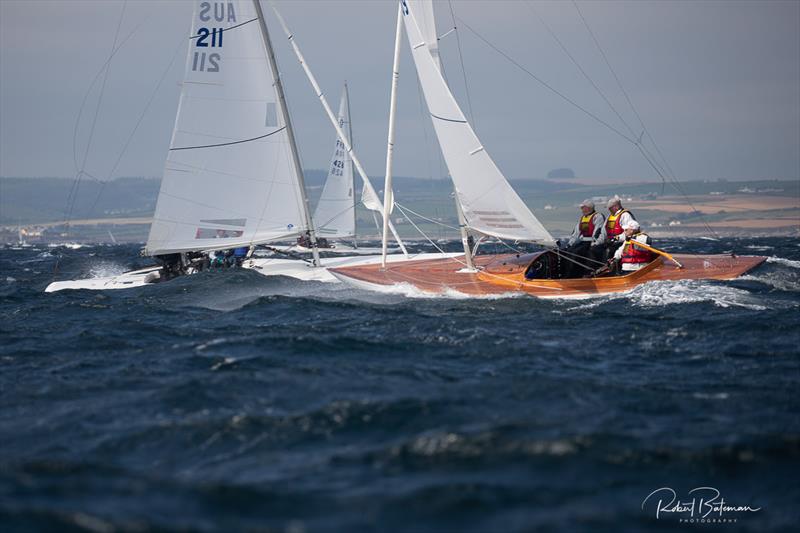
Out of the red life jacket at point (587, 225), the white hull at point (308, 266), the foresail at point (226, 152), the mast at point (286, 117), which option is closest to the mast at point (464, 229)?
the red life jacket at point (587, 225)

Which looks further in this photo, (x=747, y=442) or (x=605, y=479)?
(x=747, y=442)

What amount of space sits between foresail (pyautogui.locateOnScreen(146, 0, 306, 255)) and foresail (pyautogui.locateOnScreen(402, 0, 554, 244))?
4.05 meters

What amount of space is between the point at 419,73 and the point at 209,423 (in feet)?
31.3

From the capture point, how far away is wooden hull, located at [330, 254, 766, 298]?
14.0m

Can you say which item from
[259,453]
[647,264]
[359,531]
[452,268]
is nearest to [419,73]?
[452,268]

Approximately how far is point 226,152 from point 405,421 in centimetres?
1179

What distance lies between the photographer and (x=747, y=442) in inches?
241

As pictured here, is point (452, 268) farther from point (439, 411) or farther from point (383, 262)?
point (439, 411)

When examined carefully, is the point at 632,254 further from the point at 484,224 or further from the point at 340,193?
the point at 340,193

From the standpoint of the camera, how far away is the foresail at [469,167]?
48.1ft

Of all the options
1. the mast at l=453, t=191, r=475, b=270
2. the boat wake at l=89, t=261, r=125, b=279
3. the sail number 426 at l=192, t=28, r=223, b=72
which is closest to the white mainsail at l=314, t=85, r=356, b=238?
the boat wake at l=89, t=261, r=125, b=279

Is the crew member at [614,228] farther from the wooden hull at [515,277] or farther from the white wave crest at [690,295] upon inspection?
the white wave crest at [690,295]

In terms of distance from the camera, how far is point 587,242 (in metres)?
14.9

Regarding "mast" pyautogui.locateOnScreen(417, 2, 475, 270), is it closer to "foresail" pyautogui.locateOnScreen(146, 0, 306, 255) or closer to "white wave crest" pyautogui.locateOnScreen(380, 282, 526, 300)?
"white wave crest" pyautogui.locateOnScreen(380, 282, 526, 300)
